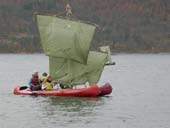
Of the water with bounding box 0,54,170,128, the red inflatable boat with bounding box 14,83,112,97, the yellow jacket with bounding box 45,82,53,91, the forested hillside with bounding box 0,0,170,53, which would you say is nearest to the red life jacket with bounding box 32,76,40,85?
the yellow jacket with bounding box 45,82,53,91

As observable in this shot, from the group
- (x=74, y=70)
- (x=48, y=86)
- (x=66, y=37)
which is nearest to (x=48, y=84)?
(x=48, y=86)

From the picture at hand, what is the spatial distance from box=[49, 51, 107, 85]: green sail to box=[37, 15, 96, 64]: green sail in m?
0.62

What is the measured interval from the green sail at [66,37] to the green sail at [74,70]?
62cm

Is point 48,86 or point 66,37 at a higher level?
Answer: point 66,37

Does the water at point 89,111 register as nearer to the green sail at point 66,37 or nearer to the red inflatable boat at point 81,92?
the red inflatable boat at point 81,92

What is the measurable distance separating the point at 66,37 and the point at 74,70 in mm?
2260

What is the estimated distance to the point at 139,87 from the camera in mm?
62500

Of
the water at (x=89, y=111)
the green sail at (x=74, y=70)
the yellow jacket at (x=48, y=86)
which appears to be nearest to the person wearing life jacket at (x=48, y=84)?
the yellow jacket at (x=48, y=86)

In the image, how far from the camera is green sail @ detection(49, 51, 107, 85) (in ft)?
165

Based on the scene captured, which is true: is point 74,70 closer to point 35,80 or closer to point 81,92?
point 81,92

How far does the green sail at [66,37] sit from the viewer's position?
49094 millimetres

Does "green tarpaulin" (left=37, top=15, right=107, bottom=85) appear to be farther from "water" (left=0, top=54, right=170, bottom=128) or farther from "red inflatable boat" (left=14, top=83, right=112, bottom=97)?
"water" (left=0, top=54, right=170, bottom=128)

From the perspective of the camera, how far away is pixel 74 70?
1981 inches

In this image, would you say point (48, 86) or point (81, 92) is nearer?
point (81, 92)
